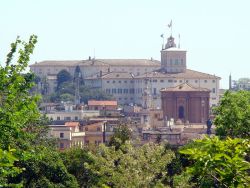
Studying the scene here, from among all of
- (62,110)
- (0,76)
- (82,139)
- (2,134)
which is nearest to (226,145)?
(2,134)

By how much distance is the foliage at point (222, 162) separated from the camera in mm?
13570

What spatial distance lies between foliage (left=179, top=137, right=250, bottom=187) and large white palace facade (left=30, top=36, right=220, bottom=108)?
131 meters

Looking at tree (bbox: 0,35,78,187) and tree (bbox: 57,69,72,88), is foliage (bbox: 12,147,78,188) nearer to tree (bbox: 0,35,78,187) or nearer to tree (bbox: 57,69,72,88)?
tree (bbox: 0,35,78,187)

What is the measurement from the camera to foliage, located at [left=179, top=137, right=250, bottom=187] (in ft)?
44.5

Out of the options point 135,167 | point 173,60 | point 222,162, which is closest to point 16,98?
point 222,162

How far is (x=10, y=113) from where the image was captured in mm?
18469

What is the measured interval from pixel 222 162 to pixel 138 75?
160474 mm

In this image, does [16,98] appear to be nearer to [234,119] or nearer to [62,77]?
[234,119]

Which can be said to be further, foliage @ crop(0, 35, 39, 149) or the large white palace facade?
the large white palace facade

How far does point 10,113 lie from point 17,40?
2.86 metres

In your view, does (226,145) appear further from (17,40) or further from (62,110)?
(62,110)

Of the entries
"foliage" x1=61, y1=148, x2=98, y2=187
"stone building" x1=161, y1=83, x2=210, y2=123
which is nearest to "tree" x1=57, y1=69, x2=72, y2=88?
"stone building" x1=161, y1=83, x2=210, y2=123

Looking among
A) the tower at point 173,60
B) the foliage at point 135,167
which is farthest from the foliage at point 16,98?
the tower at point 173,60

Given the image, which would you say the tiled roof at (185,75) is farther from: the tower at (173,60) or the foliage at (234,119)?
the foliage at (234,119)
